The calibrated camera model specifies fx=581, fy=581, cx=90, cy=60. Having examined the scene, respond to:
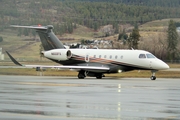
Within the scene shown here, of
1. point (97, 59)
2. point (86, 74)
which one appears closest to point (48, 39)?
point (97, 59)

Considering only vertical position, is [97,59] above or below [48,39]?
below

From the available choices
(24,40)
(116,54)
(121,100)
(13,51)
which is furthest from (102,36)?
(121,100)

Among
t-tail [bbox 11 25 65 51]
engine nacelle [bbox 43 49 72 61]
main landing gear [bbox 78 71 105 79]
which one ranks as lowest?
main landing gear [bbox 78 71 105 79]

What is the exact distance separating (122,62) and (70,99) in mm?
24290

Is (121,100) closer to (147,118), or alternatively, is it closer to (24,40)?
(147,118)

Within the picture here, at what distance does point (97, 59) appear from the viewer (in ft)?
161

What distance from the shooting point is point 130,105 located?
70.6 ft

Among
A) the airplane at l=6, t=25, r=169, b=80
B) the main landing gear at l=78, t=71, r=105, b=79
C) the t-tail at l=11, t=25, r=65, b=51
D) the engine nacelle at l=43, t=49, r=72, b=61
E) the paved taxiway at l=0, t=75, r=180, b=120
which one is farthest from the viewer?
the t-tail at l=11, t=25, r=65, b=51

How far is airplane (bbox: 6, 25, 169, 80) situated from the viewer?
46.7 metres

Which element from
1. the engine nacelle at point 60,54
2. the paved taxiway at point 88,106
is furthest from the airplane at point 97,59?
the paved taxiway at point 88,106

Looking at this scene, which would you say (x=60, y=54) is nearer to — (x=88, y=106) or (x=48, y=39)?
(x=48, y=39)

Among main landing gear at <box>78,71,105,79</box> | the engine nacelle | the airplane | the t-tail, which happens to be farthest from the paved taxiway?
the t-tail

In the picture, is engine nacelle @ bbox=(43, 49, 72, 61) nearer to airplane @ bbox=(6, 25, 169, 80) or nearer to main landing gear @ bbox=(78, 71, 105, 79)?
airplane @ bbox=(6, 25, 169, 80)

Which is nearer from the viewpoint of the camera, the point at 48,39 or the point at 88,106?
the point at 88,106
